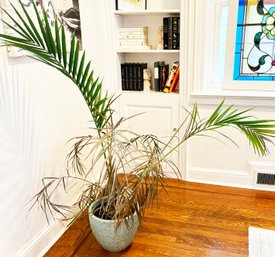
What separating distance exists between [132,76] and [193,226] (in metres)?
1.41

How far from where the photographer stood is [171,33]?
2381 millimetres

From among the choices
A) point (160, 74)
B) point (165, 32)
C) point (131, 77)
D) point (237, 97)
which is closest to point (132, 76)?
point (131, 77)

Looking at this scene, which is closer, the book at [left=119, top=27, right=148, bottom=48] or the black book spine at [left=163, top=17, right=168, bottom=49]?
the black book spine at [left=163, top=17, right=168, bottom=49]

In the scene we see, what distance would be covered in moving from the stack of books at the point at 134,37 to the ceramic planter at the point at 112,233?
147 centimetres

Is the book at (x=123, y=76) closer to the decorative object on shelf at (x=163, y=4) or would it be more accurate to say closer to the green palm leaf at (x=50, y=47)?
the decorative object on shelf at (x=163, y=4)

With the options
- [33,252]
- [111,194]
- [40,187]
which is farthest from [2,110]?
[33,252]

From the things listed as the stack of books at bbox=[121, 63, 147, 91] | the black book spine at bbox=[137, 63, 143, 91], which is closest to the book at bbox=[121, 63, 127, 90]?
the stack of books at bbox=[121, 63, 147, 91]

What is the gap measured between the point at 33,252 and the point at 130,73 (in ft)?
5.44

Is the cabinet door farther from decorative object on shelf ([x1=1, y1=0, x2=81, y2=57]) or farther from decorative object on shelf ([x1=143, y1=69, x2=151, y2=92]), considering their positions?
decorative object on shelf ([x1=1, y1=0, x2=81, y2=57])

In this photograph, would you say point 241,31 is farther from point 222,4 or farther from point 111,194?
point 111,194

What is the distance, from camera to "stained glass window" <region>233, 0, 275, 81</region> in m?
2.25

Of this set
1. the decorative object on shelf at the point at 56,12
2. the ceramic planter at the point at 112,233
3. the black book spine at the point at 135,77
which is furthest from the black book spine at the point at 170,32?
the ceramic planter at the point at 112,233

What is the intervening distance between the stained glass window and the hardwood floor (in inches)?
41.0

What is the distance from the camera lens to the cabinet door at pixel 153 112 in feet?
8.34
